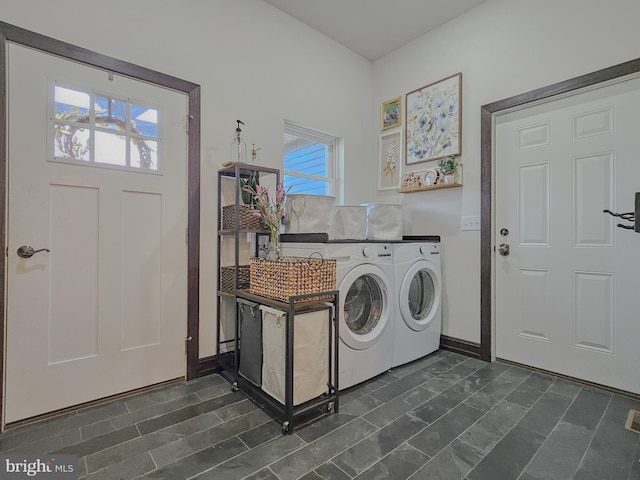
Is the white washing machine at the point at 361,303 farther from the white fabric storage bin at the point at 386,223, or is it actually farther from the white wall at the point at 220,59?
the white wall at the point at 220,59

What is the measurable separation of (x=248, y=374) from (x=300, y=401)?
1.57 ft

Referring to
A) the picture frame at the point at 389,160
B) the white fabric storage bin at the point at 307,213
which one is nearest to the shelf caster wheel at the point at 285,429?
the white fabric storage bin at the point at 307,213

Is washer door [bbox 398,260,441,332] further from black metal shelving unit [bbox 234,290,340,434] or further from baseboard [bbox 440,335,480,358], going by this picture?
black metal shelving unit [bbox 234,290,340,434]

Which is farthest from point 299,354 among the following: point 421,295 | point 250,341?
point 421,295

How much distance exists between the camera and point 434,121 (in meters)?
2.91

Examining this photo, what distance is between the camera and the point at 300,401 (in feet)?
5.51

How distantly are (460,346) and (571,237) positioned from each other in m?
1.17

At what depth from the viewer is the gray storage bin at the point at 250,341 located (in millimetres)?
1898

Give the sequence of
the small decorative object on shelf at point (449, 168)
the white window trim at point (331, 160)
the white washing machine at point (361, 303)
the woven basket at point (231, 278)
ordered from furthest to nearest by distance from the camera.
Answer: the white window trim at point (331, 160) → the small decorative object on shelf at point (449, 168) → the woven basket at point (231, 278) → the white washing machine at point (361, 303)

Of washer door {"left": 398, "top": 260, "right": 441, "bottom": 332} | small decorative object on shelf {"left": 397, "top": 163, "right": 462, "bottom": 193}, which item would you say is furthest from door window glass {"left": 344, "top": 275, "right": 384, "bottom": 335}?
small decorative object on shelf {"left": 397, "top": 163, "right": 462, "bottom": 193}

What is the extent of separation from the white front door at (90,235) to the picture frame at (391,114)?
1.96m

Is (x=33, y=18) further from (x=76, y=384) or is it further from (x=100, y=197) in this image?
(x=76, y=384)

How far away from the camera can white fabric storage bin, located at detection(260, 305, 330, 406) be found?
1671 mm

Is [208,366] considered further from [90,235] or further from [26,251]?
[26,251]
